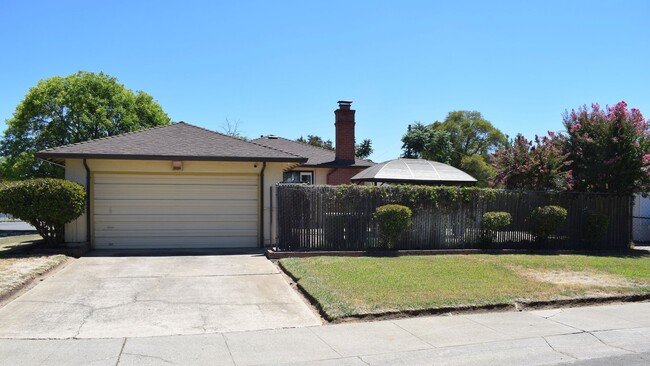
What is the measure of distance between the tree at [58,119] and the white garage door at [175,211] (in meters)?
17.9

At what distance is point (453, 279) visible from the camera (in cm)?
1016

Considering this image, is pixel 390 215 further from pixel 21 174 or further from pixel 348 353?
pixel 21 174

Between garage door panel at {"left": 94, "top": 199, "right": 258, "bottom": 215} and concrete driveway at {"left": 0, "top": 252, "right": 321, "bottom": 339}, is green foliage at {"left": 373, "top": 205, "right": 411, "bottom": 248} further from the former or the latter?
garage door panel at {"left": 94, "top": 199, "right": 258, "bottom": 215}

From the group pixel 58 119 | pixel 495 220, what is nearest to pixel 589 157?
pixel 495 220

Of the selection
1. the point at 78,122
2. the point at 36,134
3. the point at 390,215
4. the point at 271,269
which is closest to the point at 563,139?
the point at 390,215

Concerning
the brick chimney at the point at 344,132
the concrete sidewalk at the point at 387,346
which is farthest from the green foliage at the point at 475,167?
the concrete sidewalk at the point at 387,346

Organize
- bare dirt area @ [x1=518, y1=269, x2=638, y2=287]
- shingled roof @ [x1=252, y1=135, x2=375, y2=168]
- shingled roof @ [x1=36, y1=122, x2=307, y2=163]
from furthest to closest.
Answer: shingled roof @ [x1=252, y1=135, x2=375, y2=168] < shingled roof @ [x1=36, y1=122, x2=307, y2=163] < bare dirt area @ [x1=518, y1=269, x2=638, y2=287]

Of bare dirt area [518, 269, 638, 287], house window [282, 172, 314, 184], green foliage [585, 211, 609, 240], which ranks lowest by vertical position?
bare dirt area [518, 269, 638, 287]

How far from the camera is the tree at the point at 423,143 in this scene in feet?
135

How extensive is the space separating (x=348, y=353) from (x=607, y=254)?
40.0 ft

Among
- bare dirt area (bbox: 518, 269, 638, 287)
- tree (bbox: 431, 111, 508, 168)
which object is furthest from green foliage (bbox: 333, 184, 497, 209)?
tree (bbox: 431, 111, 508, 168)

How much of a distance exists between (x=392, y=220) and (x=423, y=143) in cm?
2846

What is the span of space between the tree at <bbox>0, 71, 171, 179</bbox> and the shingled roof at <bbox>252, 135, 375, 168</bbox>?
Result: 10.5m

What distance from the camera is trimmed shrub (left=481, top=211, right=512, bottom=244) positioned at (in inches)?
577
